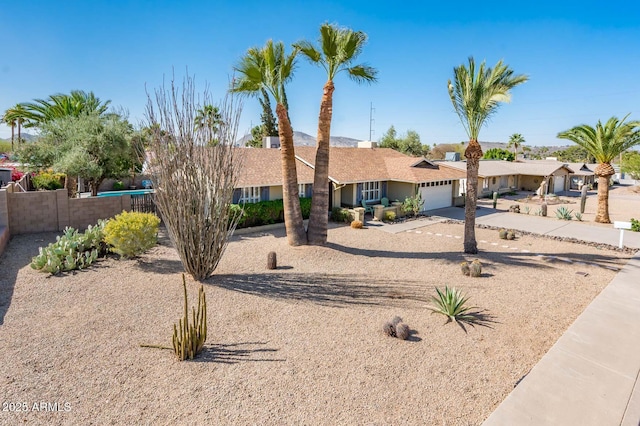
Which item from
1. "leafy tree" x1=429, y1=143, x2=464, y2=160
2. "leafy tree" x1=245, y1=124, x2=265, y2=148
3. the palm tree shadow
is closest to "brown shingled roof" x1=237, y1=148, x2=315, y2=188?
the palm tree shadow

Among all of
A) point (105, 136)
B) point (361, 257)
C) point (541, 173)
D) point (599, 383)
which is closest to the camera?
point (599, 383)

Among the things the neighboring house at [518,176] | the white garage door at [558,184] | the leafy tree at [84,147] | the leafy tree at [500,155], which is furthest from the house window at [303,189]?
the leafy tree at [500,155]

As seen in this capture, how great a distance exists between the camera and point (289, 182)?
51.0ft

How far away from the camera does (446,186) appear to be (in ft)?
96.2

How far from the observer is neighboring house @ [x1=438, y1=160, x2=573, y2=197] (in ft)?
122

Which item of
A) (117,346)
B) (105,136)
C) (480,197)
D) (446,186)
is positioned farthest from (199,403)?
(480,197)

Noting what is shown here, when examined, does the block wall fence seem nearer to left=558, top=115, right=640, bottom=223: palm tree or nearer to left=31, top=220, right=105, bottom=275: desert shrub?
left=31, top=220, right=105, bottom=275: desert shrub

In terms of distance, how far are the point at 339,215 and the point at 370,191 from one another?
427cm

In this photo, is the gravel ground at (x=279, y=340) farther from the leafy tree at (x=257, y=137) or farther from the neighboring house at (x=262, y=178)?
the leafy tree at (x=257, y=137)

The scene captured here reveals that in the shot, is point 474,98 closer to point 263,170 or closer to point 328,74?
point 328,74

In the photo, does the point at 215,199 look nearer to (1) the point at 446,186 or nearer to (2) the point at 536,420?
(2) the point at 536,420

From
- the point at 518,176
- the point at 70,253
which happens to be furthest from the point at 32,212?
the point at 518,176

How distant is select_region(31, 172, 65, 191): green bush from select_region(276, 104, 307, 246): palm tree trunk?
21778 mm

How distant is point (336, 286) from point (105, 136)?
48.8ft
